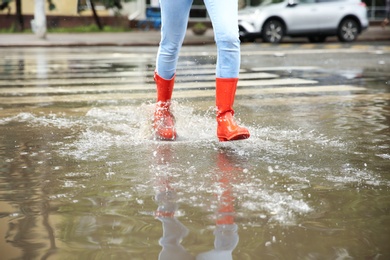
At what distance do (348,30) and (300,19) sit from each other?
1.83m

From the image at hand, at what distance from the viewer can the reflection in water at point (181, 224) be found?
314 centimetres

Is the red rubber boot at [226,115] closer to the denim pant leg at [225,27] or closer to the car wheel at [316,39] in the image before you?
the denim pant leg at [225,27]

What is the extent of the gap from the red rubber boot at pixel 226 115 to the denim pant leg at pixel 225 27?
2.9 inches

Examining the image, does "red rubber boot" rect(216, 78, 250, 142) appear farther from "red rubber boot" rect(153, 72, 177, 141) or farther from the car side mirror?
the car side mirror

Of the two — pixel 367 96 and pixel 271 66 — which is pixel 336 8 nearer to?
pixel 271 66

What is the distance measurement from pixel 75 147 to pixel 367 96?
445 centimetres

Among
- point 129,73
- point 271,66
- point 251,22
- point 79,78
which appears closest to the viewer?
point 79,78

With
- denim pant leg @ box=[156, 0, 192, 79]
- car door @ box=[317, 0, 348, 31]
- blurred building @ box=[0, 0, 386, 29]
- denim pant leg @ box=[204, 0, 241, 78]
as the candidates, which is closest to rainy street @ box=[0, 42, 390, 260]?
denim pant leg @ box=[156, 0, 192, 79]

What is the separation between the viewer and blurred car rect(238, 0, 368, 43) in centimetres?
2462

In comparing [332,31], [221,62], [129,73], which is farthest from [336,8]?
[221,62]

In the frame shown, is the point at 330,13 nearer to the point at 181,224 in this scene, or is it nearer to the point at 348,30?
the point at 348,30

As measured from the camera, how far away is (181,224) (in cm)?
356

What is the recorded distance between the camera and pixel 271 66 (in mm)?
14156

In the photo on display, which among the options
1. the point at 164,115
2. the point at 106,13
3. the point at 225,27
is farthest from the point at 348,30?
the point at 225,27
